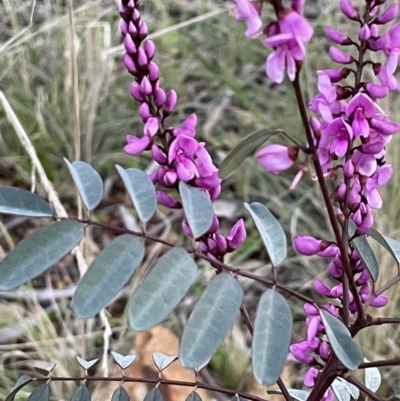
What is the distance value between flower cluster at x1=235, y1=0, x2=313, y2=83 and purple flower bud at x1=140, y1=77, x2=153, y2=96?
13cm

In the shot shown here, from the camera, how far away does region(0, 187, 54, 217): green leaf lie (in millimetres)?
555

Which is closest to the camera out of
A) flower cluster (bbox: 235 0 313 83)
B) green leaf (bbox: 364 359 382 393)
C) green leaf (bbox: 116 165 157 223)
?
flower cluster (bbox: 235 0 313 83)

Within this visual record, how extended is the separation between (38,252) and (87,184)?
9cm

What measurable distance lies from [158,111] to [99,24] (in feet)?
5.26

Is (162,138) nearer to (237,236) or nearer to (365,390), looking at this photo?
(237,236)

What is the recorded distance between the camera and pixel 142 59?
60 centimetres

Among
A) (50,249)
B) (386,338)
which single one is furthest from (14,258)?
(386,338)

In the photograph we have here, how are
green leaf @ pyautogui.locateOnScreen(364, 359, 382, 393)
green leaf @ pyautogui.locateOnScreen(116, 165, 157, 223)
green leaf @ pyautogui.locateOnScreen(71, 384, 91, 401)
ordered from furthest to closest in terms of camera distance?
1. green leaf @ pyautogui.locateOnScreen(364, 359, 382, 393)
2. green leaf @ pyautogui.locateOnScreen(71, 384, 91, 401)
3. green leaf @ pyautogui.locateOnScreen(116, 165, 157, 223)

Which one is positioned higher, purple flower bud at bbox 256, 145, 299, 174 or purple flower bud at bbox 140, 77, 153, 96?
purple flower bud at bbox 140, 77, 153, 96

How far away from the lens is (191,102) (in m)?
2.28

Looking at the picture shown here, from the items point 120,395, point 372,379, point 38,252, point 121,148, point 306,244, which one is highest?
point 38,252

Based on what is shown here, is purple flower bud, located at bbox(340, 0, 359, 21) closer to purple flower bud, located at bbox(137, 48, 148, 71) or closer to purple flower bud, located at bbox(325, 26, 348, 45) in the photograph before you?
purple flower bud, located at bbox(325, 26, 348, 45)

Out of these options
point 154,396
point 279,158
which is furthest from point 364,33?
point 154,396

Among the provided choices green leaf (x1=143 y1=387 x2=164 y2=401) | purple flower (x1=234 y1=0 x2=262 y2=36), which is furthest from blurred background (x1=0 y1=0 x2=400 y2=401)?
purple flower (x1=234 y1=0 x2=262 y2=36)
